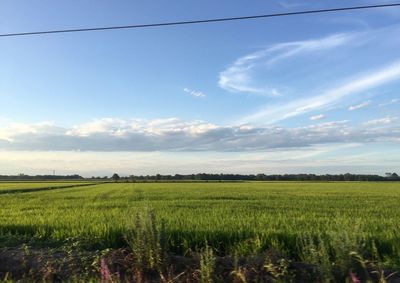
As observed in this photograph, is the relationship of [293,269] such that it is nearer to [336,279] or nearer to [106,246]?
[336,279]

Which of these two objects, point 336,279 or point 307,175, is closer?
point 336,279

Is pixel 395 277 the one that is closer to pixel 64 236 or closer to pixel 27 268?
pixel 27 268

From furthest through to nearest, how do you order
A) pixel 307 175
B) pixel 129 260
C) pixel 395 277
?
1. pixel 307 175
2. pixel 129 260
3. pixel 395 277

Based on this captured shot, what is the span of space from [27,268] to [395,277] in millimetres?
7217

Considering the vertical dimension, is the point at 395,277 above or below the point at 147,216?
below

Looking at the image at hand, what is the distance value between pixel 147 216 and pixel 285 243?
5.05 m

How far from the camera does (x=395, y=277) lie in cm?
850

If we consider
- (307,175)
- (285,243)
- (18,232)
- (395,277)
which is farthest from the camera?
(307,175)

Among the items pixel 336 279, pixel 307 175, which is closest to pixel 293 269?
pixel 336 279

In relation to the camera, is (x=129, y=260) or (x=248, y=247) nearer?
(x=129, y=260)

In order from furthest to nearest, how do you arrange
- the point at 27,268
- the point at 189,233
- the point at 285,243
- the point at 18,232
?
1. the point at 18,232
2. the point at 189,233
3. the point at 285,243
4. the point at 27,268

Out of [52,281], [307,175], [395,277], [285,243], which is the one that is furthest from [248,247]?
[307,175]

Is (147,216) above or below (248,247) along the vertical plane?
above

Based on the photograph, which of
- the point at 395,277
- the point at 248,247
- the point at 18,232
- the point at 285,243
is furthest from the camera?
the point at 18,232
